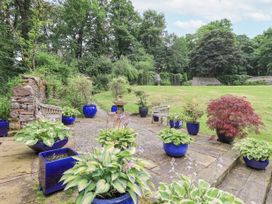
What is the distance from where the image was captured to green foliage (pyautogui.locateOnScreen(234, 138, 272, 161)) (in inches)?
145

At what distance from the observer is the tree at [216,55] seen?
29.4 meters

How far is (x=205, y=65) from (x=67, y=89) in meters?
26.6

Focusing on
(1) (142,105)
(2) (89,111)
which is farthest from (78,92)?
(1) (142,105)

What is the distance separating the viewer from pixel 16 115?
194 inches

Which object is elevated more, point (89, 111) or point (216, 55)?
point (216, 55)

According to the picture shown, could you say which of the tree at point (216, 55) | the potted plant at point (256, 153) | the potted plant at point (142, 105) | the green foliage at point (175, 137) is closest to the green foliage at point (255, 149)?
the potted plant at point (256, 153)

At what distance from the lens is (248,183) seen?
128 inches

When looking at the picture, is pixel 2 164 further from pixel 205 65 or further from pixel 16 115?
pixel 205 65

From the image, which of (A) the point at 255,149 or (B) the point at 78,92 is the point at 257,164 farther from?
(B) the point at 78,92

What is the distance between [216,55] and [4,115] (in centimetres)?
2977

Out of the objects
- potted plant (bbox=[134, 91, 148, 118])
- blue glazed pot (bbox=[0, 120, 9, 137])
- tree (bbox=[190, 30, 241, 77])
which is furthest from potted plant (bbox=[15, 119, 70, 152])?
tree (bbox=[190, 30, 241, 77])

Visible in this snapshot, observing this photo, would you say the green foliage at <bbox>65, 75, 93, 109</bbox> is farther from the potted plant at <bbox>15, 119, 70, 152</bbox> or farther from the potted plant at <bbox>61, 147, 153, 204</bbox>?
the potted plant at <bbox>61, 147, 153, 204</bbox>

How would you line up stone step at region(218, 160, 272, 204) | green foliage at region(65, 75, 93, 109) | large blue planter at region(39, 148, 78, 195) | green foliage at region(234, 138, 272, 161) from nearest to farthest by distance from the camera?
large blue planter at region(39, 148, 78, 195)
stone step at region(218, 160, 272, 204)
green foliage at region(234, 138, 272, 161)
green foliage at region(65, 75, 93, 109)

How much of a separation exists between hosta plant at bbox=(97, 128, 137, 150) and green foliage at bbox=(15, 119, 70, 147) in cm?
65
